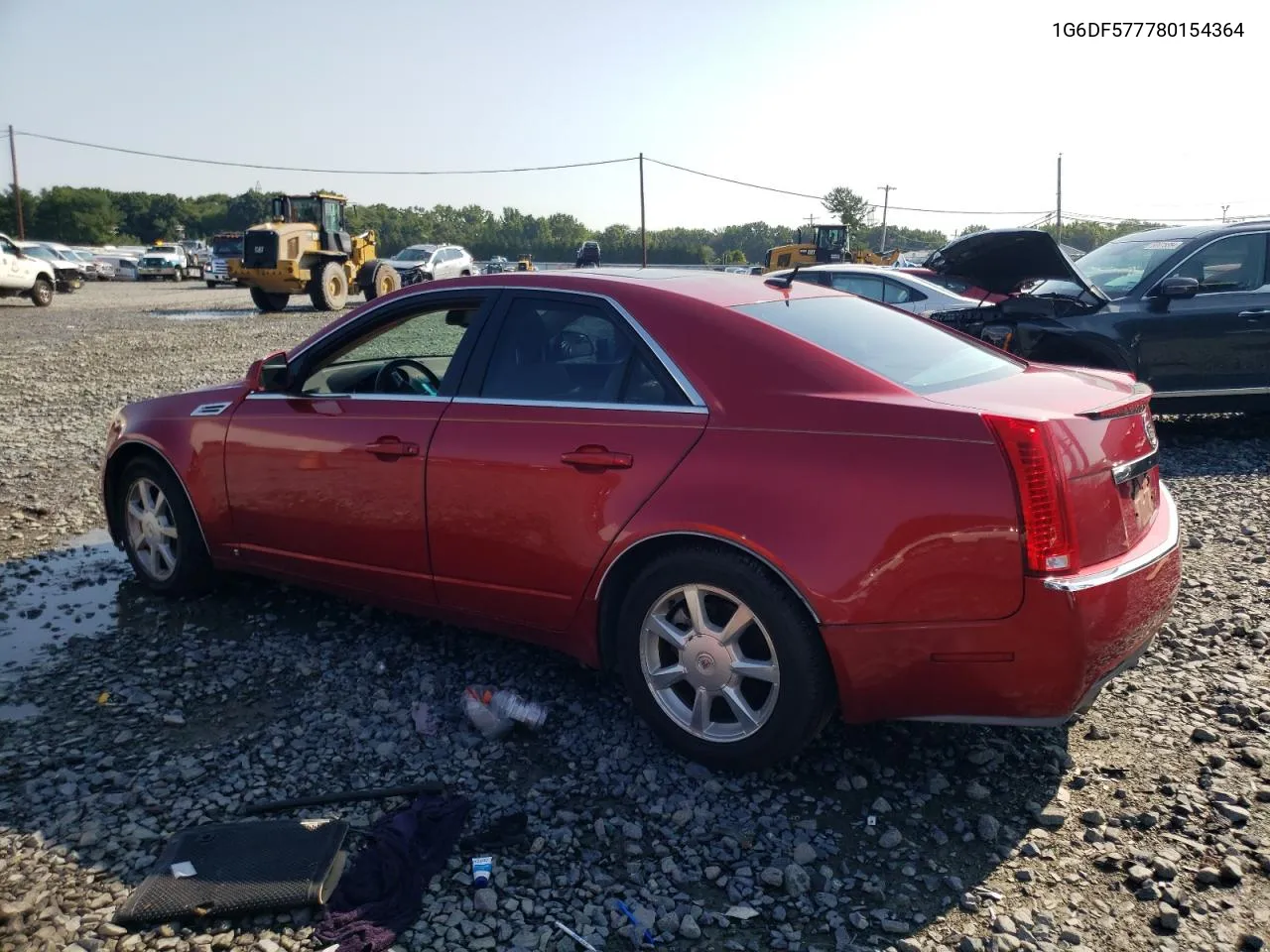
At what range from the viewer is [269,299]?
24.9 meters

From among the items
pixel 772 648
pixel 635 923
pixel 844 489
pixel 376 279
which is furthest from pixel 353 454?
pixel 376 279

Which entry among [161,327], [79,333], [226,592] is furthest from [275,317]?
[226,592]

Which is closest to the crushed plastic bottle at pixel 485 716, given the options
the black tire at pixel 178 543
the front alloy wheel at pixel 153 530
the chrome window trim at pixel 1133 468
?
the black tire at pixel 178 543

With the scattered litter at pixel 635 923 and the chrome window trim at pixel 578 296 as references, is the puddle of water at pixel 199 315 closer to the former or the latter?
the chrome window trim at pixel 578 296

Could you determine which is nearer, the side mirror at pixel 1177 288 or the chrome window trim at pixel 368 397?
the chrome window trim at pixel 368 397

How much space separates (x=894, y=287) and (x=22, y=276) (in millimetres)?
23833

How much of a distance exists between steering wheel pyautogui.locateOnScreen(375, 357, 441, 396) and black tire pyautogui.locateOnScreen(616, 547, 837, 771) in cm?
132

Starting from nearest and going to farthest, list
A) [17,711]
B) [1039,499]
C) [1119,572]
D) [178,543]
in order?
[1039,499] → [1119,572] → [17,711] → [178,543]

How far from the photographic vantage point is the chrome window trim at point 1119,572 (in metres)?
2.71

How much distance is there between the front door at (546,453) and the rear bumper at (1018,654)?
879 mm

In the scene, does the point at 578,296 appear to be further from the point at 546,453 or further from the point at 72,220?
the point at 72,220

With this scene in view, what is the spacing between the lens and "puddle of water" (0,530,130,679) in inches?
177

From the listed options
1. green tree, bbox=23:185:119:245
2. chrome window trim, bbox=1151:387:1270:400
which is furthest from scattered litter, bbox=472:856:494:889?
green tree, bbox=23:185:119:245

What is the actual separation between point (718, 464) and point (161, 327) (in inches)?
792
